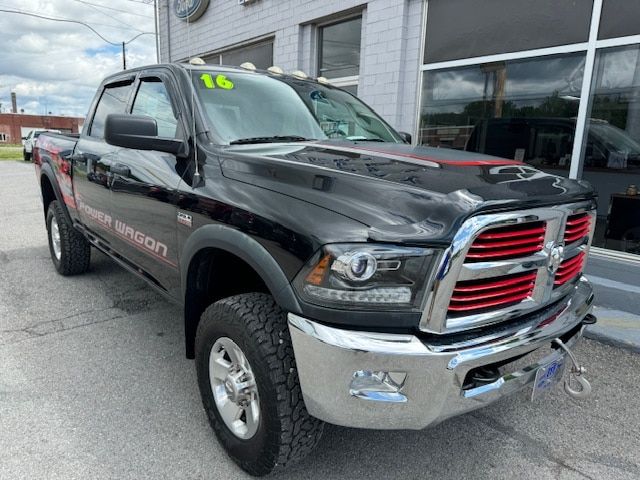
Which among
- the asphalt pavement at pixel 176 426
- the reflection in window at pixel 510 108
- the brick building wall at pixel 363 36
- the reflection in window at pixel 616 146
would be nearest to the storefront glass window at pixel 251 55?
the brick building wall at pixel 363 36

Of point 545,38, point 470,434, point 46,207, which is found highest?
point 545,38

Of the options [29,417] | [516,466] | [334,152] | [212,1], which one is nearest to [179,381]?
[29,417]

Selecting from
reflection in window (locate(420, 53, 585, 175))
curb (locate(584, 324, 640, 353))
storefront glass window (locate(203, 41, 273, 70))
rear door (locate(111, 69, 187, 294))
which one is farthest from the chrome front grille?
storefront glass window (locate(203, 41, 273, 70))

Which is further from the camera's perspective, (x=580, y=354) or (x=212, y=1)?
(x=212, y=1)

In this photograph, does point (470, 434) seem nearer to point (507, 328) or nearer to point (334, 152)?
point (507, 328)

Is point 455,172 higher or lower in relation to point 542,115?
lower

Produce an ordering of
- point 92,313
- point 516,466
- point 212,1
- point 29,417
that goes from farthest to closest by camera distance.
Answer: point 212,1, point 92,313, point 29,417, point 516,466

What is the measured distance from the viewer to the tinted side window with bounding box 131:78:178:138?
2.97 metres

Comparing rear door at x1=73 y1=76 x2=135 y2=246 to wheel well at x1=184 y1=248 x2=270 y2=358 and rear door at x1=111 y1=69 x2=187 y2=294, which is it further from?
wheel well at x1=184 y1=248 x2=270 y2=358

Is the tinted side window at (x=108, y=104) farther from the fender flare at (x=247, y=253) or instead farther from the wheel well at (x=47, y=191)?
the fender flare at (x=247, y=253)

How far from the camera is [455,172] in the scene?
209 centimetres

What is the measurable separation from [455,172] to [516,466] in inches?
58.2

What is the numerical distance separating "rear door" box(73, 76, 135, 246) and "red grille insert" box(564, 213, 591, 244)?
294 centimetres

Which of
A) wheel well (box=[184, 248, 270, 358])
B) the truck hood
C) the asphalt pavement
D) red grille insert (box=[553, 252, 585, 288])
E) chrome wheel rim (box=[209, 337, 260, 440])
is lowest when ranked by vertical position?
the asphalt pavement
